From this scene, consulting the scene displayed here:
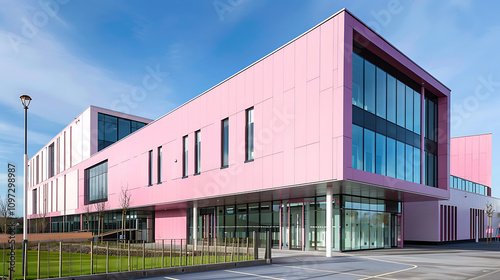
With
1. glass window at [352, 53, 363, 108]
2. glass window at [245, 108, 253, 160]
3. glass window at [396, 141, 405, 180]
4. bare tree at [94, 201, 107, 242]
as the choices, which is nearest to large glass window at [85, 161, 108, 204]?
bare tree at [94, 201, 107, 242]

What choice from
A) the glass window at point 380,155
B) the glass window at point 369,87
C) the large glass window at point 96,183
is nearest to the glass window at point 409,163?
the glass window at point 380,155

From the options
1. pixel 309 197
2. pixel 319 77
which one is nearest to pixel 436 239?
pixel 309 197

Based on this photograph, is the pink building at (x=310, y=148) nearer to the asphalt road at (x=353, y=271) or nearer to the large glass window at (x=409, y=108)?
the large glass window at (x=409, y=108)

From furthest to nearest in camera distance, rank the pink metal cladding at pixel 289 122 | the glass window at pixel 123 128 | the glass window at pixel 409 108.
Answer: the glass window at pixel 123 128 < the glass window at pixel 409 108 < the pink metal cladding at pixel 289 122

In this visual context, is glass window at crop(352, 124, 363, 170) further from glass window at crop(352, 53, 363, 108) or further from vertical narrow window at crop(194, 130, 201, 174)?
vertical narrow window at crop(194, 130, 201, 174)

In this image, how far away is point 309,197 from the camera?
29.1 meters

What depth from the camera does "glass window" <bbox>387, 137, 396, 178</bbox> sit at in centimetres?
2808

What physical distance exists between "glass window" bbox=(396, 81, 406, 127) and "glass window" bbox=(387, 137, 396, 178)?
2.00 m

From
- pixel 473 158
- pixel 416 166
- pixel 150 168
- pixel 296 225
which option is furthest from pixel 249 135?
pixel 473 158

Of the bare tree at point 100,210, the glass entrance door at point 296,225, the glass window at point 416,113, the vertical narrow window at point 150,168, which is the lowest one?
the bare tree at point 100,210

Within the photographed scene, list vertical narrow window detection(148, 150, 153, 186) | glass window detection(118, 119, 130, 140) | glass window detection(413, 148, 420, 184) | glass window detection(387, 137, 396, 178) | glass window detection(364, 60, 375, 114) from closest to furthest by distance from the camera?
1. glass window detection(364, 60, 375, 114)
2. glass window detection(387, 137, 396, 178)
3. glass window detection(413, 148, 420, 184)
4. vertical narrow window detection(148, 150, 153, 186)
5. glass window detection(118, 119, 130, 140)

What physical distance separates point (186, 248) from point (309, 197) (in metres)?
13.7

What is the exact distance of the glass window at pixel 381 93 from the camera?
27559mm

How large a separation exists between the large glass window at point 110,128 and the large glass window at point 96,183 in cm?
490
